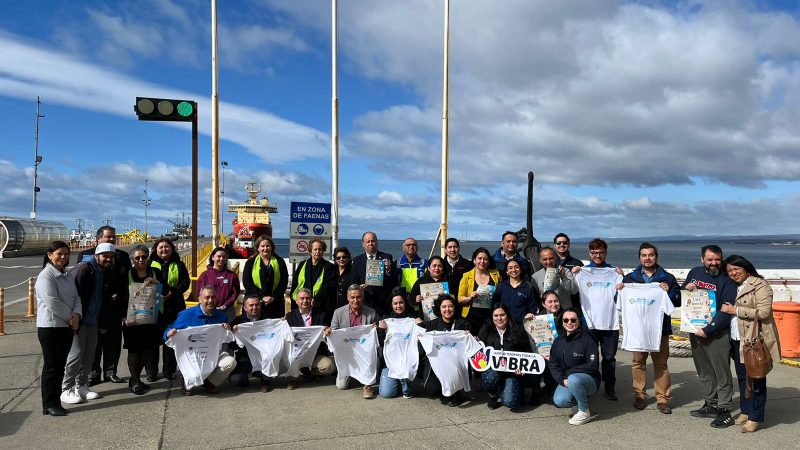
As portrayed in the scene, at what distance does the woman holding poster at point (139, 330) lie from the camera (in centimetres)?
716

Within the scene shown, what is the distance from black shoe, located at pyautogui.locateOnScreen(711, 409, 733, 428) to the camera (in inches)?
235

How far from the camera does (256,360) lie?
7387 mm

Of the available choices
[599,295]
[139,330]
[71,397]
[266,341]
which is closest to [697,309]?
[599,295]

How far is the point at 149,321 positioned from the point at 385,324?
117 inches

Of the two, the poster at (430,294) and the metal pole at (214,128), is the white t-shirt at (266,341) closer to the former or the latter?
the poster at (430,294)

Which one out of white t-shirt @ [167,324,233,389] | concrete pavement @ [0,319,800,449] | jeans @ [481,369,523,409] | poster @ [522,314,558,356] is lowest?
concrete pavement @ [0,319,800,449]

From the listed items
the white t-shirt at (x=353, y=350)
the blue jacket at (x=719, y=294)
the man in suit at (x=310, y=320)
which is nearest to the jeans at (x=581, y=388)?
the blue jacket at (x=719, y=294)

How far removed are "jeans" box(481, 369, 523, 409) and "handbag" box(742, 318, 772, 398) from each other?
228 cm

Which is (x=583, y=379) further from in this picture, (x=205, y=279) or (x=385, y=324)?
(x=205, y=279)

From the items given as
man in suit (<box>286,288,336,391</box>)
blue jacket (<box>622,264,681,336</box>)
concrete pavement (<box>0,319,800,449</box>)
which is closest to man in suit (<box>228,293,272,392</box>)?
concrete pavement (<box>0,319,800,449</box>)

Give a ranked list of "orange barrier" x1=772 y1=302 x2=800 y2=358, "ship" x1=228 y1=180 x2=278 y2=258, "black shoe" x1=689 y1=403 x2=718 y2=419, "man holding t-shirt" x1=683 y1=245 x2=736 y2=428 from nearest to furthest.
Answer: "man holding t-shirt" x1=683 y1=245 x2=736 y2=428 → "black shoe" x1=689 y1=403 x2=718 y2=419 → "orange barrier" x1=772 y1=302 x2=800 y2=358 → "ship" x1=228 y1=180 x2=278 y2=258

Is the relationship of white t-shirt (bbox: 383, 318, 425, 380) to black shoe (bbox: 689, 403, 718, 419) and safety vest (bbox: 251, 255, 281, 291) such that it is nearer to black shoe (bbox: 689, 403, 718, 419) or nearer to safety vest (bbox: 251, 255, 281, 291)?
safety vest (bbox: 251, 255, 281, 291)

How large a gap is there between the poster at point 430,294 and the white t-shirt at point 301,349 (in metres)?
1.36

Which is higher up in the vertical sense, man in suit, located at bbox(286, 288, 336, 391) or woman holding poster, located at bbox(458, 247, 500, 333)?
woman holding poster, located at bbox(458, 247, 500, 333)
